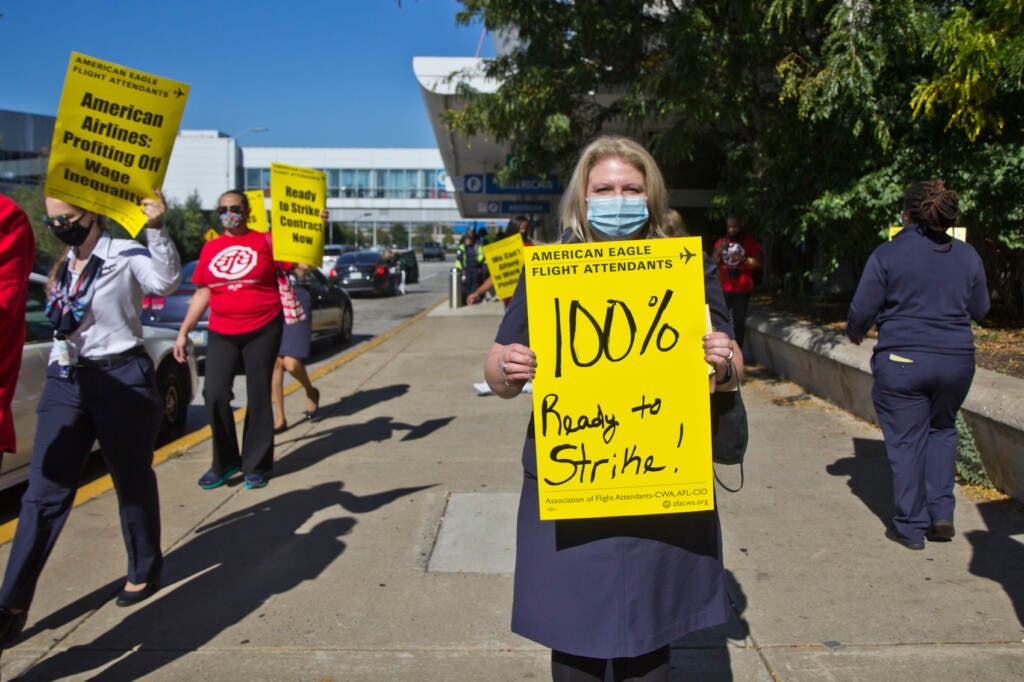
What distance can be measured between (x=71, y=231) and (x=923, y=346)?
13.2 feet

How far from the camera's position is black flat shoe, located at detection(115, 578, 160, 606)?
156 inches

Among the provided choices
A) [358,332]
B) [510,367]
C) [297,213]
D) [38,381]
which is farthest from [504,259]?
[358,332]

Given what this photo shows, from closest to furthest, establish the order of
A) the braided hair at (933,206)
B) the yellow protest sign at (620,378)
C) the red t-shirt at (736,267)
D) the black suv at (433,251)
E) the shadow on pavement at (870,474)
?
the yellow protest sign at (620,378) → the braided hair at (933,206) → the shadow on pavement at (870,474) → the red t-shirt at (736,267) → the black suv at (433,251)

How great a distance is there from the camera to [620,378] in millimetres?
2252

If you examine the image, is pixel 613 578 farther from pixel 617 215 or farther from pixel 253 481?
pixel 253 481

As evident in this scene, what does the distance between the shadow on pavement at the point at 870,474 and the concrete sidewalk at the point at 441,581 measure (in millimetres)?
20

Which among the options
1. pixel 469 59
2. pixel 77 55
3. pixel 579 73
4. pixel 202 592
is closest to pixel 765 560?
pixel 202 592

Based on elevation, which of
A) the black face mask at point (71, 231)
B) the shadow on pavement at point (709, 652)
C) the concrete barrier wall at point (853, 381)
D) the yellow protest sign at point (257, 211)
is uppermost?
the yellow protest sign at point (257, 211)

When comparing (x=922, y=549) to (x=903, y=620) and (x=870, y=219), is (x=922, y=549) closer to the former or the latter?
(x=903, y=620)

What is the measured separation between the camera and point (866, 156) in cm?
823

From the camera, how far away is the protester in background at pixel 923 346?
446 cm

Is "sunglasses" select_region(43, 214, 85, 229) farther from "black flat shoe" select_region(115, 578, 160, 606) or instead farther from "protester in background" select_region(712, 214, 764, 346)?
"protester in background" select_region(712, 214, 764, 346)

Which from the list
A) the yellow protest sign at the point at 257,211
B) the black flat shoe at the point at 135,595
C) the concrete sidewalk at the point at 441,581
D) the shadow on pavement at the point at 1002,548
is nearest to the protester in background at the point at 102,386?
the black flat shoe at the point at 135,595

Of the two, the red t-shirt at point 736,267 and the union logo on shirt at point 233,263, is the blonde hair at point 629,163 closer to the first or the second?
the union logo on shirt at point 233,263
